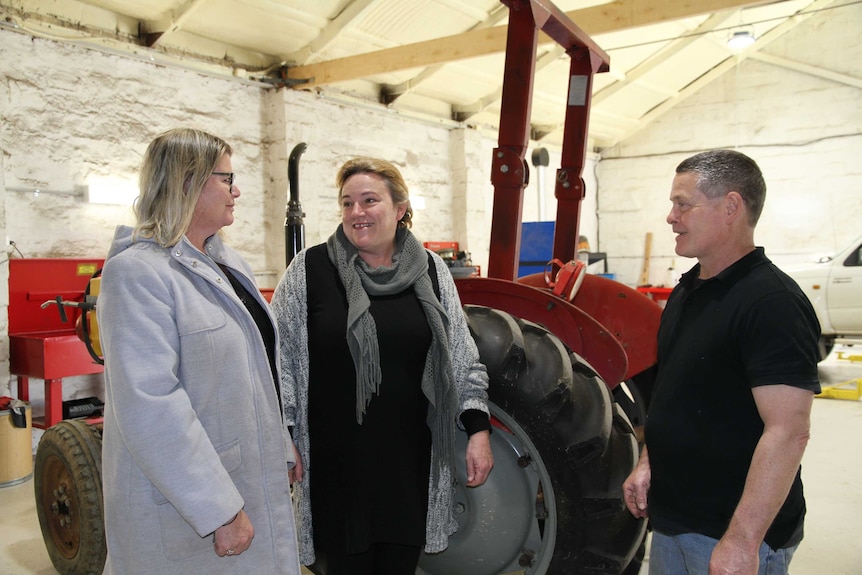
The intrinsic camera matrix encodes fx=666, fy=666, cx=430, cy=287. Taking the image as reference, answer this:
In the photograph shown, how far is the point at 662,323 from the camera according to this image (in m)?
1.63

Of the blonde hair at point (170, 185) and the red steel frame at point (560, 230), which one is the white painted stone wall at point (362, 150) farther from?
the blonde hair at point (170, 185)

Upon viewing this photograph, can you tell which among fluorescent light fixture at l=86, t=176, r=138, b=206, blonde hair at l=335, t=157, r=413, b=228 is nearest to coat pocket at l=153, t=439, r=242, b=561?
blonde hair at l=335, t=157, r=413, b=228

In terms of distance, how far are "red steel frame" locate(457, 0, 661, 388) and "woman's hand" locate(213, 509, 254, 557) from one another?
1251 mm

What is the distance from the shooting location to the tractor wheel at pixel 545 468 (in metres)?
1.98

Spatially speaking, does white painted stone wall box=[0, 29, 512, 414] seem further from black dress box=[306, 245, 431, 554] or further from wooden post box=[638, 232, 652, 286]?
wooden post box=[638, 232, 652, 286]

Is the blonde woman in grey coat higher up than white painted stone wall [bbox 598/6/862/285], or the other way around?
white painted stone wall [bbox 598/6/862/285]

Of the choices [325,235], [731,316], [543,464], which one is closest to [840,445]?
[543,464]

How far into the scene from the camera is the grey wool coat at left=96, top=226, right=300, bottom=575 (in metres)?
1.22

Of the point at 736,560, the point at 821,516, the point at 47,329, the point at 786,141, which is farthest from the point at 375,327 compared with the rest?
the point at 786,141

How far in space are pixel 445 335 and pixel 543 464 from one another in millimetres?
569

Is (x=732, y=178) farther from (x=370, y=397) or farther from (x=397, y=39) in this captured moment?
(x=397, y=39)

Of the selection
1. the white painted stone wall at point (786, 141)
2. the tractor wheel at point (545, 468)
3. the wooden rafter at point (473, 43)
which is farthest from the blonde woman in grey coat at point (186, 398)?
the white painted stone wall at point (786, 141)

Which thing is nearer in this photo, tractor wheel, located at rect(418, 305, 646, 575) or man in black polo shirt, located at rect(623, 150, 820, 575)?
man in black polo shirt, located at rect(623, 150, 820, 575)

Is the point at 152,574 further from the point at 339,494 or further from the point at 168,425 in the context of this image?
the point at 339,494
